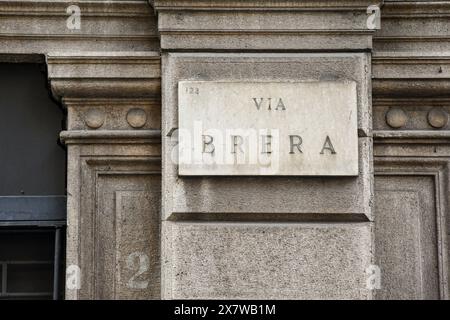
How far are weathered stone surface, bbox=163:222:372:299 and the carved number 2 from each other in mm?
405

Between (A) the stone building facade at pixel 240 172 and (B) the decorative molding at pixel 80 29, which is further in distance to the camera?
(B) the decorative molding at pixel 80 29

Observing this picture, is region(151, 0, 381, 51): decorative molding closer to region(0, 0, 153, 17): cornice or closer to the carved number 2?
region(0, 0, 153, 17): cornice

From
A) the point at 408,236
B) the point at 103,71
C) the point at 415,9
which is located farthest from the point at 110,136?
the point at 415,9

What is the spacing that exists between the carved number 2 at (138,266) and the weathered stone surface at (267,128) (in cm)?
84

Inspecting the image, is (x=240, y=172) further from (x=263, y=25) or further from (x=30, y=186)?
(x=30, y=186)

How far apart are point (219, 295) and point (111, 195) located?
1.25 m

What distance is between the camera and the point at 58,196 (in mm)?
9141

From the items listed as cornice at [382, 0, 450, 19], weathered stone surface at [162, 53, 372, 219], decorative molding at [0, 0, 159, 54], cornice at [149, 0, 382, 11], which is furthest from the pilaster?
cornice at [382, 0, 450, 19]

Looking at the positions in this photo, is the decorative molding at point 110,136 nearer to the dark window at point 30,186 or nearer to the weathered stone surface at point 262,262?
the dark window at point 30,186

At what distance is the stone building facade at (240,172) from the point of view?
8.58m

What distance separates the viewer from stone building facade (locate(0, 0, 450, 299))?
858 centimetres

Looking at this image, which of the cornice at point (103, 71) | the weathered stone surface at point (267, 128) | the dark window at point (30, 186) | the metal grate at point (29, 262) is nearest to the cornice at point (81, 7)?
the cornice at point (103, 71)
